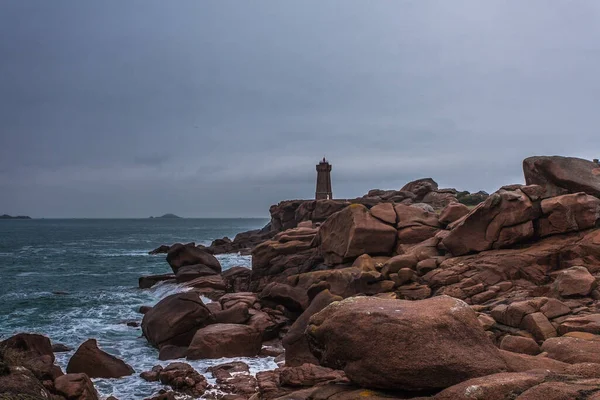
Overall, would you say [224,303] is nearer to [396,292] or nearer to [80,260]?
[396,292]

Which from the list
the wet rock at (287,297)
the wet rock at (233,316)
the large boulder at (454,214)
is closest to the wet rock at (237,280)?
the wet rock at (287,297)

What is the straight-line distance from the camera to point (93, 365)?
61.8 ft

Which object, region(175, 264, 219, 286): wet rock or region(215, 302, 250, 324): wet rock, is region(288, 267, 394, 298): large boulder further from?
region(175, 264, 219, 286): wet rock

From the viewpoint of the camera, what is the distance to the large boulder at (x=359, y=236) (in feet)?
88.1

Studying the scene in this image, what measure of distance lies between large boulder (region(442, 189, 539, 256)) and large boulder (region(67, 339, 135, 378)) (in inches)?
639

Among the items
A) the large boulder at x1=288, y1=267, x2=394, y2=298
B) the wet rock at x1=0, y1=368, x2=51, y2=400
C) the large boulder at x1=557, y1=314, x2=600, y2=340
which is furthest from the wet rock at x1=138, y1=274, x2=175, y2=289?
the large boulder at x1=557, y1=314, x2=600, y2=340

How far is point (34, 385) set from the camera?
1148 cm

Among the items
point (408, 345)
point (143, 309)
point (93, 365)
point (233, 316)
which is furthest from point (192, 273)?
point (408, 345)

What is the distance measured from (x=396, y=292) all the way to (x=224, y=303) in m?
10.8

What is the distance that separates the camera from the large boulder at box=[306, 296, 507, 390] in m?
7.68

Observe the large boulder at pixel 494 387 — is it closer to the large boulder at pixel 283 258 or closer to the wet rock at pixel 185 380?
the wet rock at pixel 185 380

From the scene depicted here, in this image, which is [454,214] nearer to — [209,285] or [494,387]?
[209,285]

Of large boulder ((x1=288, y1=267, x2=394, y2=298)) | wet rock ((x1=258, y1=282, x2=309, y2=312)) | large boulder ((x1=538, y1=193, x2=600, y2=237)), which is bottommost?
wet rock ((x1=258, y1=282, x2=309, y2=312))

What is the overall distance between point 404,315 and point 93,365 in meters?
15.4
